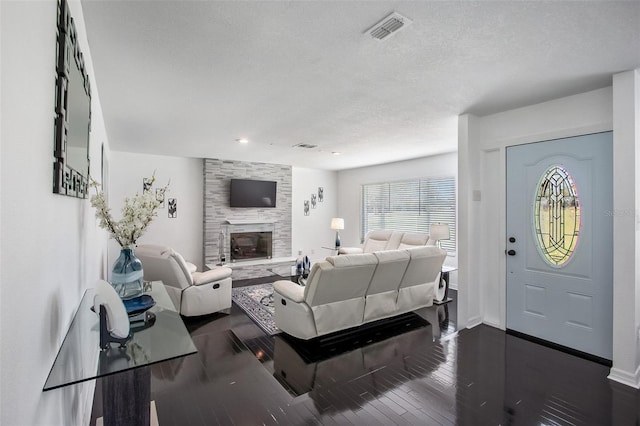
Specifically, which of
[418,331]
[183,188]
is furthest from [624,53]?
[183,188]

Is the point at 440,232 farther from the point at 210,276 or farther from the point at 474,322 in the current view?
the point at 210,276

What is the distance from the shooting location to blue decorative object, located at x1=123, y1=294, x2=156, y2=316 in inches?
64.2

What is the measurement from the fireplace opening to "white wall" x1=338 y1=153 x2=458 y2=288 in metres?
2.23

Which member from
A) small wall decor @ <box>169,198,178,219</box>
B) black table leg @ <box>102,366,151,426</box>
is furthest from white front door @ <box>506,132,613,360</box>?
small wall decor @ <box>169,198,178,219</box>

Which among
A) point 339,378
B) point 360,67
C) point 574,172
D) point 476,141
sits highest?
point 360,67

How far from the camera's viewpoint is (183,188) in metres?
6.75

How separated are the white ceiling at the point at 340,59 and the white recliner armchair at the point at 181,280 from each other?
5.59ft

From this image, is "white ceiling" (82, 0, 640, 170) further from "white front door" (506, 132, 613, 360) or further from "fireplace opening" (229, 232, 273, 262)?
"fireplace opening" (229, 232, 273, 262)

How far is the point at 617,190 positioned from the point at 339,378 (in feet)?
9.52

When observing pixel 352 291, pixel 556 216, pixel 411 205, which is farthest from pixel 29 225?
pixel 411 205

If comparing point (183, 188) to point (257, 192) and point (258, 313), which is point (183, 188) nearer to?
point (257, 192)

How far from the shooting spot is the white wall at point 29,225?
69 cm

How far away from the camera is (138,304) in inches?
66.9

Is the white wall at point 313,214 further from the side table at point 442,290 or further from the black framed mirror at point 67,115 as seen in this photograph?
the black framed mirror at point 67,115
